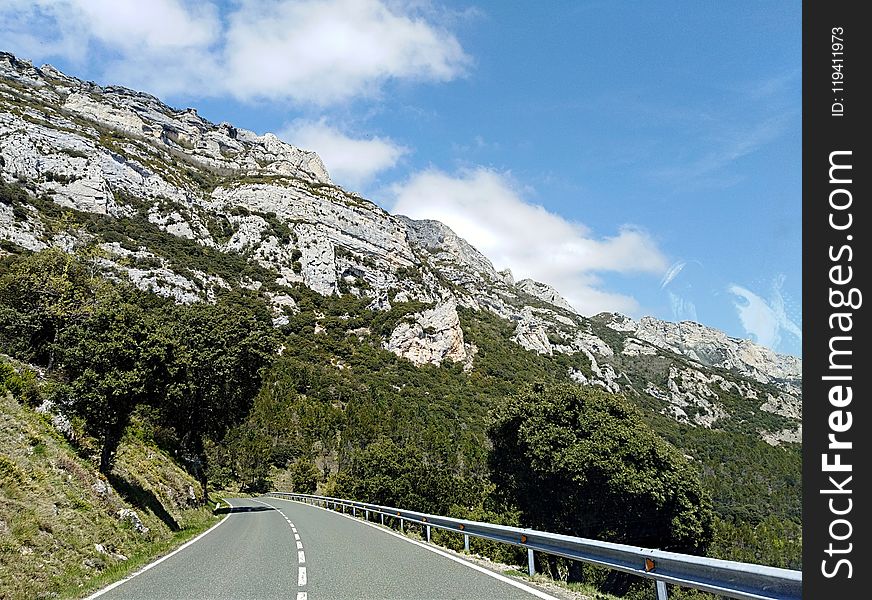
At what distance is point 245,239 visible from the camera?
433 ft

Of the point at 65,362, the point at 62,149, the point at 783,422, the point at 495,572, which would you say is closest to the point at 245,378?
the point at 65,362

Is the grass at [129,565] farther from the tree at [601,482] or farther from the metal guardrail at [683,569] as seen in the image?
the tree at [601,482]

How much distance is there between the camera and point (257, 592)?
26.0ft

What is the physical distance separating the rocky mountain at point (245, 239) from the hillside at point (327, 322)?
20.8 inches

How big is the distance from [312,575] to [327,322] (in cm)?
11590

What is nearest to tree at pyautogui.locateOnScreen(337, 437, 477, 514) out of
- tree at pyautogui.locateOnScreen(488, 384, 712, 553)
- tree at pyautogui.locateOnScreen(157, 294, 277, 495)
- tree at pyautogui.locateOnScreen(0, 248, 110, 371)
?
tree at pyautogui.locateOnScreen(488, 384, 712, 553)

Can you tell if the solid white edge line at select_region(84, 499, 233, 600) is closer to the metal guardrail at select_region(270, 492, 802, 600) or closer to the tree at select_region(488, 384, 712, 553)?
the metal guardrail at select_region(270, 492, 802, 600)

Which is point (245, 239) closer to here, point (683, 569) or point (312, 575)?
point (312, 575)

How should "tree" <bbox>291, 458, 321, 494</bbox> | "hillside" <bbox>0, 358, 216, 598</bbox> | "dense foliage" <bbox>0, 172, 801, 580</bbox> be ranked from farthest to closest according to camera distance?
"tree" <bbox>291, 458, 321, 494</bbox> < "dense foliage" <bbox>0, 172, 801, 580</bbox> < "hillside" <bbox>0, 358, 216, 598</bbox>

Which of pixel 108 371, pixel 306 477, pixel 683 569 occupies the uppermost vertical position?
pixel 108 371

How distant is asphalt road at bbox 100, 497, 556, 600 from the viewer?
772 cm

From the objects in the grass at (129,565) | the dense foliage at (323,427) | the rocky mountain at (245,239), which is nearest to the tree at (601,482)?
the dense foliage at (323,427)
